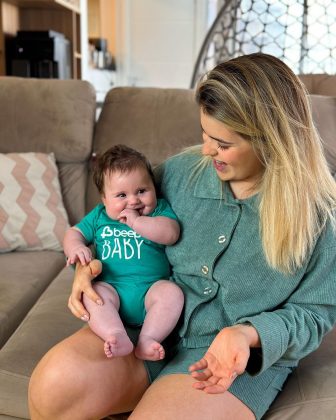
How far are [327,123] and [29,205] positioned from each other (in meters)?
1.19

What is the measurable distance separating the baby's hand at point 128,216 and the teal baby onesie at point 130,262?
0.10 feet

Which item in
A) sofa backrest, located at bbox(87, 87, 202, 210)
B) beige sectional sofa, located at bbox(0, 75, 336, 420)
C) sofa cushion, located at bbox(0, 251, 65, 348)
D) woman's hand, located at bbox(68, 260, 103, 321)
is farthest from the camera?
sofa backrest, located at bbox(87, 87, 202, 210)

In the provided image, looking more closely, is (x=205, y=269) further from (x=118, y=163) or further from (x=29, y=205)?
(x=29, y=205)

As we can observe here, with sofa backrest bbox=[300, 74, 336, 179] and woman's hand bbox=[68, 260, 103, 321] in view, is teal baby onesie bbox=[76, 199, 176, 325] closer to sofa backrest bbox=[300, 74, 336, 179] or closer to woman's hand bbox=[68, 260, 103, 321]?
woman's hand bbox=[68, 260, 103, 321]

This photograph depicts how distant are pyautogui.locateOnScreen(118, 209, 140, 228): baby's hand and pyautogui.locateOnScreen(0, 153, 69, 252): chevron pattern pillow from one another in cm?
87

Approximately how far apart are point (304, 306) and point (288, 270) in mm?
79

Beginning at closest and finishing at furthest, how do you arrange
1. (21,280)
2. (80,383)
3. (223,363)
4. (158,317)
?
(223,363)
(80,383)
(158,317)
(21,280)

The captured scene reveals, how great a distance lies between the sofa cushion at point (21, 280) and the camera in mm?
1512

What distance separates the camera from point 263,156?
106 cm

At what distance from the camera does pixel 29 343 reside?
131 cm

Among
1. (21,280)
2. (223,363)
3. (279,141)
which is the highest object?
(279,141)

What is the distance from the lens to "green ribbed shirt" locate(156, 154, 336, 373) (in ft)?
3.36

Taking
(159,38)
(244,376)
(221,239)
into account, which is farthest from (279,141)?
(159,38)

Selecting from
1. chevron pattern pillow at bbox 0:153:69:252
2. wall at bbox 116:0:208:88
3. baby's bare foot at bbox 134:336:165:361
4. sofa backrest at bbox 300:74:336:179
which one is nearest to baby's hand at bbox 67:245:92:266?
baby's bare foot at bbox 134:336:165:361
